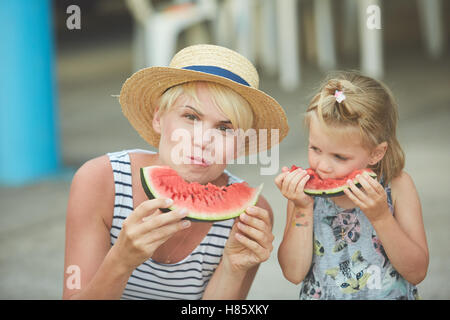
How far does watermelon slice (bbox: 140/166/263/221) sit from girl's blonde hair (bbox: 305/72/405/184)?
0.38 m

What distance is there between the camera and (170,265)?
8.39 feet

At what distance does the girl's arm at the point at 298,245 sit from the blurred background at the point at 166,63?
1.73 feet

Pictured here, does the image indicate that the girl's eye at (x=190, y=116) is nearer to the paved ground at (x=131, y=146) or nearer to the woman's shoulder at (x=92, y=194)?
the woman's shoulder at (x=92, y=194)

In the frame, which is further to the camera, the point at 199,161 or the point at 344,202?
the point at 344,202

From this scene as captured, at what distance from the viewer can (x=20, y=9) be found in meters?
5.76

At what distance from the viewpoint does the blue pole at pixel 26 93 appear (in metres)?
5.75

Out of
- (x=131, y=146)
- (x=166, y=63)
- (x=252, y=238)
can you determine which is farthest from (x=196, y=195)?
(x=166, y=63)

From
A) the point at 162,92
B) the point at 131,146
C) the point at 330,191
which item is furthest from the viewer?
the point at 131,146

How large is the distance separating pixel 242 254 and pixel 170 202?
0.48 m

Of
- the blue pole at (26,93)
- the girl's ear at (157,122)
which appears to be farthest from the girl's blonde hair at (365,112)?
the blue pole at (26,93)

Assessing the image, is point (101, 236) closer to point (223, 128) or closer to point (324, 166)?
point (223, 128)

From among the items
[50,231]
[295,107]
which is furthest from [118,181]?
[295,107]

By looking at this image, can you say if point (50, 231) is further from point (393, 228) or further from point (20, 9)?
point (393, 228)

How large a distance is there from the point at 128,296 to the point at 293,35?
6610 mm
